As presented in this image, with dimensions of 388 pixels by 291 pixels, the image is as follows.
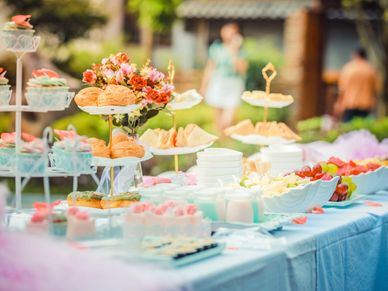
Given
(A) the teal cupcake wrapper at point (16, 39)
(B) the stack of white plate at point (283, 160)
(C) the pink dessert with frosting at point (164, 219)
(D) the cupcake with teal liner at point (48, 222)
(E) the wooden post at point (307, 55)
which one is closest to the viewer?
(D) the cupcake with teal liner at point (48, 222)

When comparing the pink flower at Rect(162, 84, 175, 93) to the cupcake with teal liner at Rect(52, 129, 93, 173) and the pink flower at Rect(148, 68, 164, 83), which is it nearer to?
the pink flower at Rect(148, 68, 164, 83)

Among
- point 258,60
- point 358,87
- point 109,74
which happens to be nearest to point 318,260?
point 109,74

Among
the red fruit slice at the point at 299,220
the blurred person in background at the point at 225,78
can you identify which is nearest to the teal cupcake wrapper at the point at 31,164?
the red fruit slice at the point at 299,220

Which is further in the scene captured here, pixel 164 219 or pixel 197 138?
pixel 197 138

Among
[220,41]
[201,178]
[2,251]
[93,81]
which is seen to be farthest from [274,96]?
[220,41]

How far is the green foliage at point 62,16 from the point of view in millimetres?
16969

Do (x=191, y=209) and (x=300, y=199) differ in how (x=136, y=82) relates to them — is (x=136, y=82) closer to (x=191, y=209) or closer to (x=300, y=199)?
(x=300, y=199)

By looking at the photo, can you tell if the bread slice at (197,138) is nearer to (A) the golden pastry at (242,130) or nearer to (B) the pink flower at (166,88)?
(B) the pink flower at (166,88)

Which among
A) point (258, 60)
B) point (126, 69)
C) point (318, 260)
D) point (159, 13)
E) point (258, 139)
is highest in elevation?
point (126, 69)

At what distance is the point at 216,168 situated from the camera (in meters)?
4.95

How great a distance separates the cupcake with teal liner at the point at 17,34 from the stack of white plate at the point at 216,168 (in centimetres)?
109

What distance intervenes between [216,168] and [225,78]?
899 centimetres

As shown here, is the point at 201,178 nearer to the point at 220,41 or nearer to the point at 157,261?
the point at 157,261

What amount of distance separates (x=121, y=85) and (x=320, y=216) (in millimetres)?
1057
